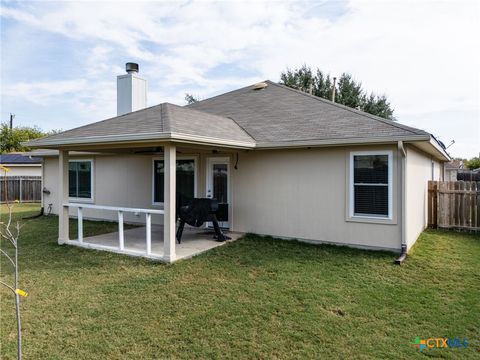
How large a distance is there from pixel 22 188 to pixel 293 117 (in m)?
18.8

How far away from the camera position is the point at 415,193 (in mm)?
8328

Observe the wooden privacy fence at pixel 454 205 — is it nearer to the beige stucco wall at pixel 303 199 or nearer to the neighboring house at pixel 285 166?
the neighboring house at pixel 285 166

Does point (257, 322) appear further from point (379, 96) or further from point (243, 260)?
point (379, 96)

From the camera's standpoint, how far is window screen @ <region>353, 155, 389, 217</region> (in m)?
7.05

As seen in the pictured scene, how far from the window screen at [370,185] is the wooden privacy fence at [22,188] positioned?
67.0 feet

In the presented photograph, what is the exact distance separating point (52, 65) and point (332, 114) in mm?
11669

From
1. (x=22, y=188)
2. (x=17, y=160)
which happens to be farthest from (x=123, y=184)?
(x=17, y=160)

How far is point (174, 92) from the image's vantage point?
32.0 metres

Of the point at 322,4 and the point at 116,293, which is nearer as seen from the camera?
the point at 116,293

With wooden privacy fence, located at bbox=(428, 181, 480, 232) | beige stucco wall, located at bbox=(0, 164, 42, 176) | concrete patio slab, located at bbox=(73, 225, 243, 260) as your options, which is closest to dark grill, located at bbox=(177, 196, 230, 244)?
concrete patio slab, located at bbox=(73, 225, 243, 260)

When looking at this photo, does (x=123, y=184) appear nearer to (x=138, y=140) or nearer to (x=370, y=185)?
(x=138, y=140)

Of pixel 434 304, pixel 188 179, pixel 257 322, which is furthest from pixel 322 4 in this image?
pixel 257 322

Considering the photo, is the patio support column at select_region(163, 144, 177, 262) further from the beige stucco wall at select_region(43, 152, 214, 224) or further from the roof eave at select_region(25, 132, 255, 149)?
the beige stucco wall at select_region(43, 152, 214, 224)

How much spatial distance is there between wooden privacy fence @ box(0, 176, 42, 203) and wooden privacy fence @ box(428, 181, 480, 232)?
844 inches
